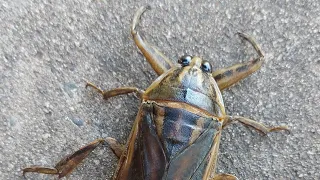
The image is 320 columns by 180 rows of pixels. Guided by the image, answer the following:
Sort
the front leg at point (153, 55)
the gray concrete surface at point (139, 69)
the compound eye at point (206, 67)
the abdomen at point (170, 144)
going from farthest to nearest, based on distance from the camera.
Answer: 1. the gray concrete surface at point (139, 69)
2. the front leg at point (153, 55)
3. the compound eye at point (206, 67)
4. the abdomen at point (170, 144)

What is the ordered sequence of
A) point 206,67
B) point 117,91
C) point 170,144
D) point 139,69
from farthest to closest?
point 139,69
point 117,91
point 206,67
point 170,144

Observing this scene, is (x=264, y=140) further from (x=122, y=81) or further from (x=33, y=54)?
(x=33, y=54)

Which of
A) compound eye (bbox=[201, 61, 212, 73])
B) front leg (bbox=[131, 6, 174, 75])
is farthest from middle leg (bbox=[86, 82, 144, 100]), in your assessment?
compound eye (bbox=[201, 61, 212, 73])

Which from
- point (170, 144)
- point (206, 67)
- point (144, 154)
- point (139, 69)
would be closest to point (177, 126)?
point (170, 144)

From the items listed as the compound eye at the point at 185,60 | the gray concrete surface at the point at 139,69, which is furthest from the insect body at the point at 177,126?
the gray concrete surface at the point at 139,69

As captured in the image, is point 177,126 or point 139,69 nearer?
point 177,126

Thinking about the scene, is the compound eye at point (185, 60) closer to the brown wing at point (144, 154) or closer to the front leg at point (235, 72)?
the front leg at point (235, 72)

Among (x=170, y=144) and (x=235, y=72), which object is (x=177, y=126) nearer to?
(x=170, y=144)
